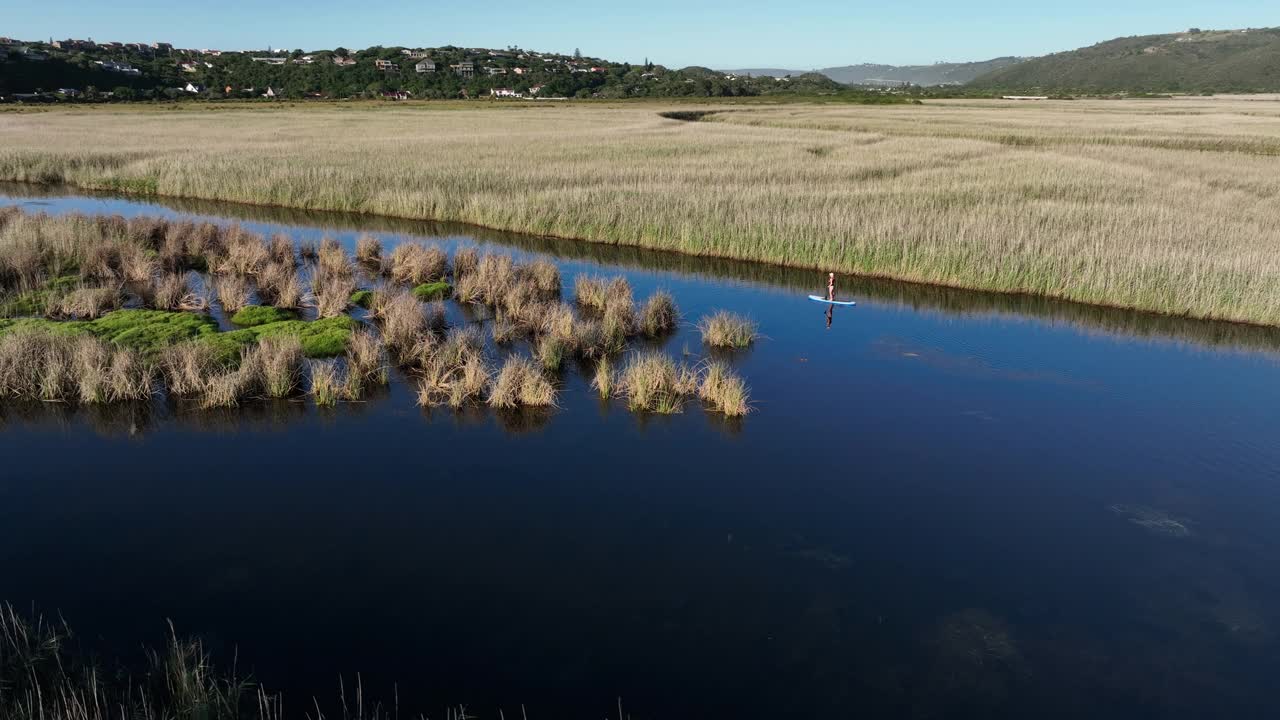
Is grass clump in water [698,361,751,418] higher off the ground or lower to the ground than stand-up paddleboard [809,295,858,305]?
lower

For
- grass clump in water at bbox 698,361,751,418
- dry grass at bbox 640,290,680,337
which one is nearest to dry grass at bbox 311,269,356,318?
dry grass at bbox 640,290,680,337

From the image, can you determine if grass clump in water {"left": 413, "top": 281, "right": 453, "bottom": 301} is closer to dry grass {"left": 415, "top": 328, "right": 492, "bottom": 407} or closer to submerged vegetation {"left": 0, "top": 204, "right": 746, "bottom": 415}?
submerged vegetation {"left": 0, "top": 204, "right": 746, "bottom": 415}

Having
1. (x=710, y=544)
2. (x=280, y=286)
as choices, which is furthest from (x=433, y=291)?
(x=710, y=544)

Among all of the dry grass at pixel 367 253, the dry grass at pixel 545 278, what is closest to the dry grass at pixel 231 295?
the dry grass at pixel 367 253

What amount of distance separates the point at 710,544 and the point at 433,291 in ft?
33.0

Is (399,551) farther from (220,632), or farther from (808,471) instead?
(808,471)

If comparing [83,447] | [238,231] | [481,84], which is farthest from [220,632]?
[481,84]

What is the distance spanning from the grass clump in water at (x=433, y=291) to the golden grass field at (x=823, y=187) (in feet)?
21.1

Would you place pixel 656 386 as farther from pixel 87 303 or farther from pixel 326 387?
pixel 87 303

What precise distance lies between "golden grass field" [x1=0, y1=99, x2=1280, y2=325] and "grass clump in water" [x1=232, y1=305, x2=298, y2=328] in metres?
9.48

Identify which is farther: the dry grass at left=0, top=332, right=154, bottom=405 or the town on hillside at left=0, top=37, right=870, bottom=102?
the town on hillside at left=0, top=37, right=870, bottom=102

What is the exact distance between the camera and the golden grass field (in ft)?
54.6

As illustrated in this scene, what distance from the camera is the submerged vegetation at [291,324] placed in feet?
34.3

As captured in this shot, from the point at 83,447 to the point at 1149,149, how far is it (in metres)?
42.2
